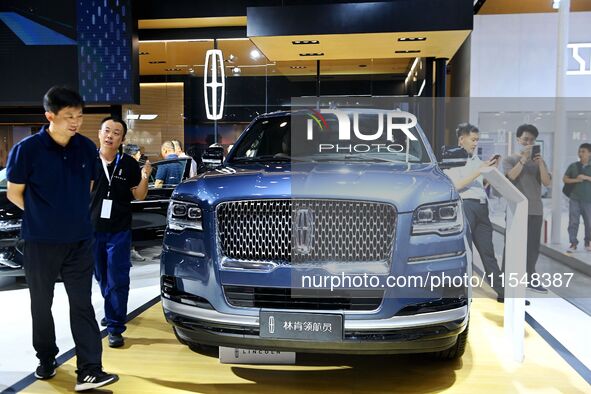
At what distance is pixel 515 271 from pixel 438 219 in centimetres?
134

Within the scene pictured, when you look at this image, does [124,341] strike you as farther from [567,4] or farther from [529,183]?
[567,4]

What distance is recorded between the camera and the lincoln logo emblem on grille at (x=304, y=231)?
2.53 meters

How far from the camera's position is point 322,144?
357 cm

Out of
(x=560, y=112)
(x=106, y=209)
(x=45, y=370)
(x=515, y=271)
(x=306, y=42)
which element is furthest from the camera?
(x=306, y=42)

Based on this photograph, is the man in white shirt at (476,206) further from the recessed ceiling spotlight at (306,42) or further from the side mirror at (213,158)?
the recessed ceiling spotlight at (306,42)

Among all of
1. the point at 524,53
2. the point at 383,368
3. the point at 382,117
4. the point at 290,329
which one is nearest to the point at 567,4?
the point at 524,53

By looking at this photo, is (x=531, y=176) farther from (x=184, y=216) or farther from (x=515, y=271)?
(x=184, y=216)

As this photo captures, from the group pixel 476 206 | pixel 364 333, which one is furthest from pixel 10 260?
pixel 476 206

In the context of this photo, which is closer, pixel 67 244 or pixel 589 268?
pixel 67 244

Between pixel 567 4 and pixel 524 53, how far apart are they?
2.99 m

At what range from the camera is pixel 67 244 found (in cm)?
280

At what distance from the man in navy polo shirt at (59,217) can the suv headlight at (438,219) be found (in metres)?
A: 1.69

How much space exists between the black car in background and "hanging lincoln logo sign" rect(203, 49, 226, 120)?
106 inches

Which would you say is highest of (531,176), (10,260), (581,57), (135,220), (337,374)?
(581,57)
